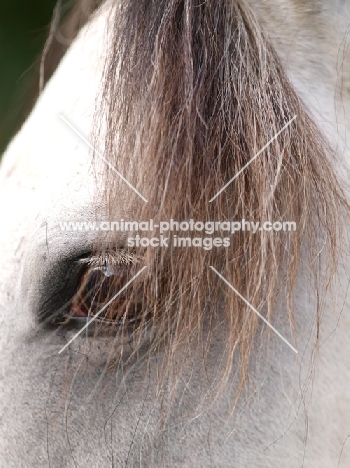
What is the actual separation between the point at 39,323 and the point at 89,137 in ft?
0.67

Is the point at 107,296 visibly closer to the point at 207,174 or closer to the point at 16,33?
the point at 207,174

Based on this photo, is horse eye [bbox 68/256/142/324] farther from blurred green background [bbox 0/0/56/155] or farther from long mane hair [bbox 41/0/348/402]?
blurred green background [bbox 0/0/56/155]

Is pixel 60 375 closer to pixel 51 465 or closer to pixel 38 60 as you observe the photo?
pixel 51 465

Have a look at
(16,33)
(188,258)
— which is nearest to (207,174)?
(188,258)

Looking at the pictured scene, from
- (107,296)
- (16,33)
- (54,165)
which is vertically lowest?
(107,296)

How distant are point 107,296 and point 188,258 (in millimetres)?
102

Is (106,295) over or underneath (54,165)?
underneath

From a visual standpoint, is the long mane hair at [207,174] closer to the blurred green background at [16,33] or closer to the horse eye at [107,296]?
the horse eye at [107,296]

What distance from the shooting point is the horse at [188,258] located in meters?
0.56

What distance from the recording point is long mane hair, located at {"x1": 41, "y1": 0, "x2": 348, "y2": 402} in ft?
1.83

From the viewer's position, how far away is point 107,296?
0.60 m

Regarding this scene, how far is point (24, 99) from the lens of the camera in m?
1.04

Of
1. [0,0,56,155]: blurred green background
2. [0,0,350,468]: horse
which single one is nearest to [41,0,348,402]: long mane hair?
[0,0,350,468]: horse

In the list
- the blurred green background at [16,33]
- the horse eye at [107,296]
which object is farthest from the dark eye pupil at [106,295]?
the blurred green background at [16,33]
